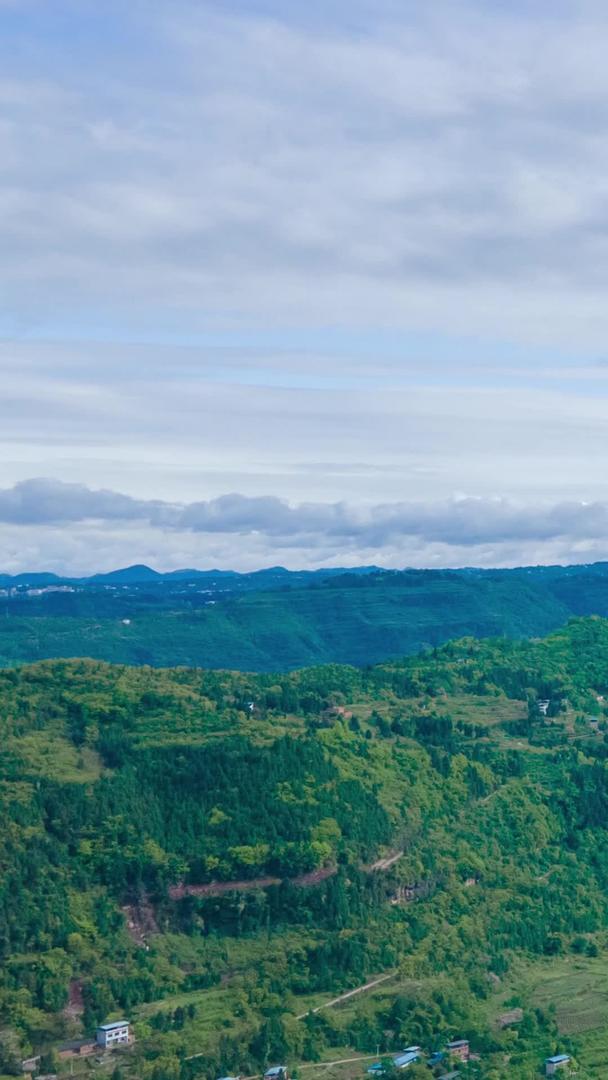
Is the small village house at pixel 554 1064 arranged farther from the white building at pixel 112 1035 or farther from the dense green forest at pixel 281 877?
the white building at pixel 112 1035

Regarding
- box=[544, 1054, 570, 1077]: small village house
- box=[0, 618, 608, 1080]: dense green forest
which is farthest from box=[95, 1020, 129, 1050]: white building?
box=[544, 1054, 570, 1077]: small village house

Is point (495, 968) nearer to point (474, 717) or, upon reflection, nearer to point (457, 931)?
point (457, 931)

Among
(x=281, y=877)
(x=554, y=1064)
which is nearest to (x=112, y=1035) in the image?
(x=281, y=877)

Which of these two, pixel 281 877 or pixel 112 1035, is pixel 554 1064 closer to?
pixel 281 877

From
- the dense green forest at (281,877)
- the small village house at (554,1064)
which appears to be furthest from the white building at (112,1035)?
the small village house at (554,1064)

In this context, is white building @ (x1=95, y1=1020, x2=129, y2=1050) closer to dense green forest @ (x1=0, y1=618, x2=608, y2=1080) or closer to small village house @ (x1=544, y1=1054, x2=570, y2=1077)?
dense green forest @ (x1=0, y1=618, x2=608, y2=1080)

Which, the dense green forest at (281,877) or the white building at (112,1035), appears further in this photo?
the dense green forest at (281,877)
